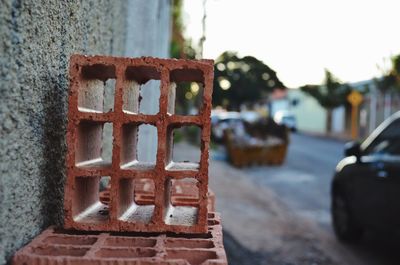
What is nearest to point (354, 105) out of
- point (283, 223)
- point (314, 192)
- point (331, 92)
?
point (331, 92)

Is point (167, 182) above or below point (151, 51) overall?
below

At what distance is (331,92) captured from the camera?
35219mm

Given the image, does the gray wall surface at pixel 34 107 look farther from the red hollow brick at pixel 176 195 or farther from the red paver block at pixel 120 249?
the red hollow brick at pixel 176 195

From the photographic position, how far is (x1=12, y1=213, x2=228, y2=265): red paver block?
1.54 m

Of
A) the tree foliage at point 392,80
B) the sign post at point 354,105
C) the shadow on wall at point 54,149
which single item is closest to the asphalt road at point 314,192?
the shadow on wall at point 54,149

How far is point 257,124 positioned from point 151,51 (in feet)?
41.7

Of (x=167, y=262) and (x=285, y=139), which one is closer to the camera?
(x=167, y=262)

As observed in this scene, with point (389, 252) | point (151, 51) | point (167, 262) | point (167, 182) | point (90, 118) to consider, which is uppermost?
→ point (151, 51)

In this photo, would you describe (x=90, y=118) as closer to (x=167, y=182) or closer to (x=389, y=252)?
(x=167, y=182)

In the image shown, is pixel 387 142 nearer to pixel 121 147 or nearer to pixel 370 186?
pixel 370 186

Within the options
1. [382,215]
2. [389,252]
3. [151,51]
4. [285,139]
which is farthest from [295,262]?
[285,139]

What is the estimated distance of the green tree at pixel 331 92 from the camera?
3375cm

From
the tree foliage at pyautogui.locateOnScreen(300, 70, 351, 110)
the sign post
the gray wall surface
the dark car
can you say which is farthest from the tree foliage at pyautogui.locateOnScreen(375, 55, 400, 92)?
the gray wall surface

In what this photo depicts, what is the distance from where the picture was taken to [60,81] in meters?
2.08
